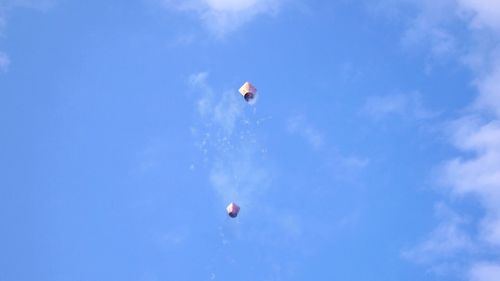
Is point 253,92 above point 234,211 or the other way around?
above

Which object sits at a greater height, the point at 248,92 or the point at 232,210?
the point at 248,92

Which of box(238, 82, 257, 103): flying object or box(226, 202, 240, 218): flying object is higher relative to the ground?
box(238, 82, 257, 103): flying object

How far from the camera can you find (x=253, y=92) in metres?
17.9

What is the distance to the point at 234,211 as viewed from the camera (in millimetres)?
18031

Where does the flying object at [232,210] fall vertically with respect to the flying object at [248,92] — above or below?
below

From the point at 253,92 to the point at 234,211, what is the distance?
19.8 feet
